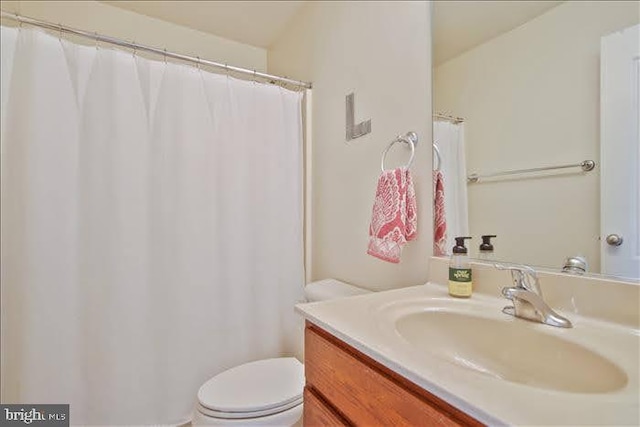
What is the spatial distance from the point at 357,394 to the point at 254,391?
2.29 feet

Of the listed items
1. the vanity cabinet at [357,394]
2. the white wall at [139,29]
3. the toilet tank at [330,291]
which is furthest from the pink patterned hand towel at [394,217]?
the white wall at [139,29]

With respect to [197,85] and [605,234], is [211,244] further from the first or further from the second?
[605,234]

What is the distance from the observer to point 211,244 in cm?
135

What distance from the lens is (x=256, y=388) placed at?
1085 mm

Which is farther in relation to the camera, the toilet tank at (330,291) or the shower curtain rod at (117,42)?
the toilet tank at (330,291)

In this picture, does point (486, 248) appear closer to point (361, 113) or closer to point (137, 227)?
Answer: point (361, 113)

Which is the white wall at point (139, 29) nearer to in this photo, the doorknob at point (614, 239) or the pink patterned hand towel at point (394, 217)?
the pink patterned hand towel at point (394, 217)

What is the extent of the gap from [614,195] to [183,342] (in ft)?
5.00

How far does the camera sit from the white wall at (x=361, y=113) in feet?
3.26

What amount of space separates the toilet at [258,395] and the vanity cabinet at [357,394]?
386 millimetres

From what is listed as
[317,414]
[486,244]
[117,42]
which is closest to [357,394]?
[317,414]

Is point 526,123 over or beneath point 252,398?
over

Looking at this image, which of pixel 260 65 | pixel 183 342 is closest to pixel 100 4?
pixel 260 65

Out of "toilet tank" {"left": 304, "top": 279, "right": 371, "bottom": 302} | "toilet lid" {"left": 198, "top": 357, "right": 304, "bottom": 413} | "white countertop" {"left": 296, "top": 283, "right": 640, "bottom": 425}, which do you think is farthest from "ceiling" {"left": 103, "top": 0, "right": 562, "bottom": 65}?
"toilet lid" {"left": 198, "top": 357, "right": 304, "bottom": 413}
